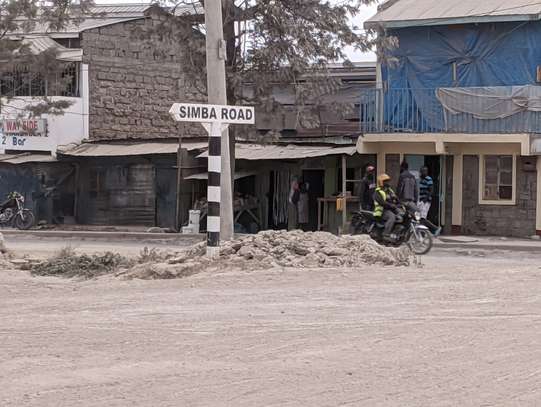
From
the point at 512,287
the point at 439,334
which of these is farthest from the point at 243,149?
the point at 439,334

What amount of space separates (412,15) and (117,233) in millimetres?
10001

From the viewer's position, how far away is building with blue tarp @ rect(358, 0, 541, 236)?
2512 centimetres

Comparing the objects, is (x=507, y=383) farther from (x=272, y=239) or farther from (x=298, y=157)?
(x=298, y=157)

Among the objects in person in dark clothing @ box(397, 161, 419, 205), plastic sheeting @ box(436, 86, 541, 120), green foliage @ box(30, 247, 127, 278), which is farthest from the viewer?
plastic sheeting @ box(436, 86, 541, 120)

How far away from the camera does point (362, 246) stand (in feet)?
47.9

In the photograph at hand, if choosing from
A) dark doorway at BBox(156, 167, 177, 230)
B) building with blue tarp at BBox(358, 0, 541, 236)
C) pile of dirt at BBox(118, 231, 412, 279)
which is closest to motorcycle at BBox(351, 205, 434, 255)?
pile of dirt at BBox(118, 231, 412, 279)

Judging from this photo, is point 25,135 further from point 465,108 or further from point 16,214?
point 465,108

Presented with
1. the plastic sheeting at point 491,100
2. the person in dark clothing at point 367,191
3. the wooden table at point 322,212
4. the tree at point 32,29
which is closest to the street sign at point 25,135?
the tree at point 32,29

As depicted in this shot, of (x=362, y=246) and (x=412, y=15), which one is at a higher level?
(x=412, y=15)

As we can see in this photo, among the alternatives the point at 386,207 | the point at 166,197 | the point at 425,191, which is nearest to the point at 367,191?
the point at 425,191

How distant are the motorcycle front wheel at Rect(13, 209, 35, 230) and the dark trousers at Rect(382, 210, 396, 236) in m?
14.4

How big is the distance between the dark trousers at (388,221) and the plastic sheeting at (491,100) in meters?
6.61

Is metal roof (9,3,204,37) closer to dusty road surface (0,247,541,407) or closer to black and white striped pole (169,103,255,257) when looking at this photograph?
black and white striped pole (169,103,255,257)

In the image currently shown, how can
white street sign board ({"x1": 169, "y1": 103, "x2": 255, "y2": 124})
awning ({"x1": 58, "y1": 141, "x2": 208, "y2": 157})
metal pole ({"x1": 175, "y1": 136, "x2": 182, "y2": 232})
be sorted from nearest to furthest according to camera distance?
white street sign board ({"x1": 169, "y1": 103, "x2": 255, "y2": 124}), metal pole ({"x1": 175, "y1": 136, "x2": 182, "y2": 232}), awning ({"x1": 58, "y1": 141, "x2": 208, "y2": 157})
